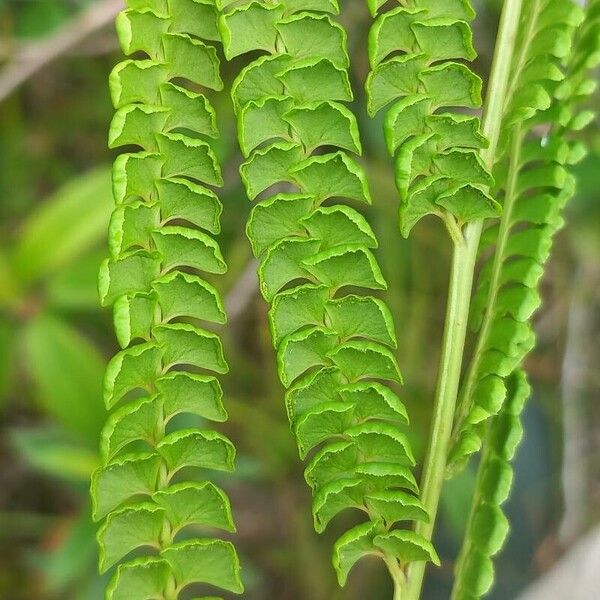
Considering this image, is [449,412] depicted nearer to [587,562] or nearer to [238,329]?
[587,562]

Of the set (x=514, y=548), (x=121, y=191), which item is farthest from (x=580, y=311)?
(x=121, y=191)

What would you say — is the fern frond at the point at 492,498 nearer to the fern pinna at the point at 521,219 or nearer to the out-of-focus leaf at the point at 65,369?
the fern pinna at the point at 521,219

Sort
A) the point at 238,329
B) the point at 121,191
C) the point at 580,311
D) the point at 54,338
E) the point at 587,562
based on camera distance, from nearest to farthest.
A: the point at 121,191
the point at 587,562
the point at 54,338
the point at 580,311
the point at 238,329

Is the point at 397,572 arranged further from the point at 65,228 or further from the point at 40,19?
the point at 40,19

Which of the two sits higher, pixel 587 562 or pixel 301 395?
pixel 301 395

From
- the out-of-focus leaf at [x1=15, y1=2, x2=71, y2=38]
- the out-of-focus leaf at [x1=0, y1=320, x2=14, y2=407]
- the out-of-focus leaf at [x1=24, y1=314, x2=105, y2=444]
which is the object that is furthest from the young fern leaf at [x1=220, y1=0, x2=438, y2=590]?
the out-of-focus leaf at [x1=15, y1=2, x2=71, y2=38]

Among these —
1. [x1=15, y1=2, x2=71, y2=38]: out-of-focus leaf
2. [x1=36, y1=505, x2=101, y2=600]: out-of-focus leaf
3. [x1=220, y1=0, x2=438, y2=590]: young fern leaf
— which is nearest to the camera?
[x1=220, y1=0, x2=438, y2=590]: young fern leaf

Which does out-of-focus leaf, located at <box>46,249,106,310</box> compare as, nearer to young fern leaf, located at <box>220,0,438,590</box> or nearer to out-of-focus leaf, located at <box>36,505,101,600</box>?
out-of-focus leaf, located at <box>36,505,101,600</box>
